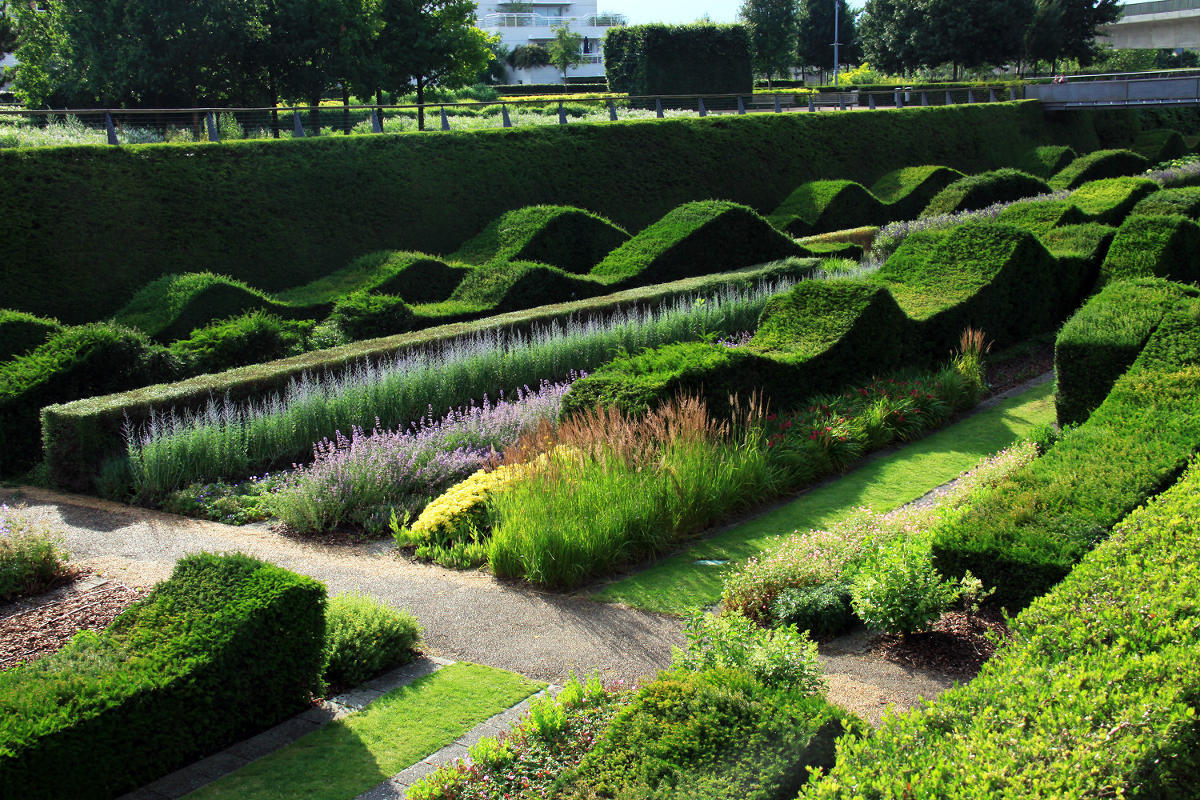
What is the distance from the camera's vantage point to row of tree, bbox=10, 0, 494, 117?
2589 cm

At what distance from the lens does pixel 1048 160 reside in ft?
104

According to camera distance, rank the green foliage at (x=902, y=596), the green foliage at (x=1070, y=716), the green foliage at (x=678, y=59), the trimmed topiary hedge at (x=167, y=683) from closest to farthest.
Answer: the green foliage at (x=1070, y=716)
the trimmed topiary hedge at (x=167, y=683)
the green foliage at (x=902, y=596)
the green foliage at (x=678, y=59)

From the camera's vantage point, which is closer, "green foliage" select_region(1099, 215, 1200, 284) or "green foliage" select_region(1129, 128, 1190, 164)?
"green foliage" select_region(1099, 215, 1200, 284)

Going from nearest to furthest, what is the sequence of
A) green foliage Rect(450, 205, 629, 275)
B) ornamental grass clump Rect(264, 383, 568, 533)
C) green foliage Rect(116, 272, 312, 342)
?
1. ornamental grass clump Rect(264, 383, 568, 533)
2. green foliage Rect(116, 272, 312, 342)
3. green foliage Rect(450, 205, 629, 275)

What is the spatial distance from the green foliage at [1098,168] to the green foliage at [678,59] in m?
14.9

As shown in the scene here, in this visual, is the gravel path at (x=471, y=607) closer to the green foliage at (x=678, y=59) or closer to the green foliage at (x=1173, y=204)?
the green foliage at (x=1173, y=204)

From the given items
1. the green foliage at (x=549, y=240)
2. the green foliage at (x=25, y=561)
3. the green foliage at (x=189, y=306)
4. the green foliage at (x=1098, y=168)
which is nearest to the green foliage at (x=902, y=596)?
the green foliage at (x=25, y=561)

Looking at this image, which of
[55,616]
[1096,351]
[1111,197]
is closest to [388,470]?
[55,616]

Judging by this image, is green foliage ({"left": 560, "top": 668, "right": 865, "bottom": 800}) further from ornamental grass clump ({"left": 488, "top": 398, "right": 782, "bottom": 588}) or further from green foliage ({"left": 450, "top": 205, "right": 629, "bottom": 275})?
green foliage ({"left": 450, "top": 205, "right": 629, "bottom": 275})

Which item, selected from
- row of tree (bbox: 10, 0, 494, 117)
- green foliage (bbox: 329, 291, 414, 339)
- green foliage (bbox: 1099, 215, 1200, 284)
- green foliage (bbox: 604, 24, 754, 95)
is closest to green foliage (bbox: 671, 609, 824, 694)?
green foliage (bbox: 329, 291, 414, 339)

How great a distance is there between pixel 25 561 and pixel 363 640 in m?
2.58

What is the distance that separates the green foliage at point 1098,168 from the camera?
2617 centimetres

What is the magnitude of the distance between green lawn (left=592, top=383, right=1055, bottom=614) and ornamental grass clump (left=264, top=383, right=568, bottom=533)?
1.91 metres

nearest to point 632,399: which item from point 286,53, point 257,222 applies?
point 257,222
